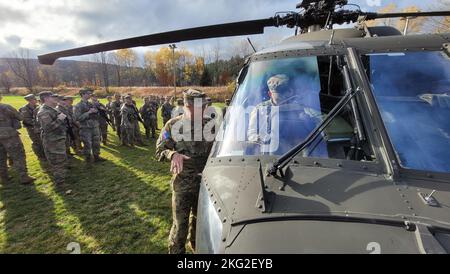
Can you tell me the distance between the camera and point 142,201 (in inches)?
228

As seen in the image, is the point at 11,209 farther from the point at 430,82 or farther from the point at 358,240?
the point at 430,82

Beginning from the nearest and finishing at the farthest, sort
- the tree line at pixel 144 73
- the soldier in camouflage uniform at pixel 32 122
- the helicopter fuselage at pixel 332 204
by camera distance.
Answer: the helicopter fuselage at pixel 332 204 → the soldier in camouflage uniform at pixel 32 122 → the tree line at pixel 144 73

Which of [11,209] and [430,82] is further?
[11,209]

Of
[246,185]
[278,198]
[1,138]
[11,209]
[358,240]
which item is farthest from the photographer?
[1,138]

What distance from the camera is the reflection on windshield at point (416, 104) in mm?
1855

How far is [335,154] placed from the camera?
204 centimetres

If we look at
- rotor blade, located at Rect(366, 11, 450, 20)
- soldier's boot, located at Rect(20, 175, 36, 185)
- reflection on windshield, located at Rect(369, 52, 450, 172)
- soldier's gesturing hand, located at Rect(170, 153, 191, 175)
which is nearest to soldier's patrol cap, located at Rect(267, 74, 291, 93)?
reflection on windshield, located at Rect(369, 52, 450, 172)

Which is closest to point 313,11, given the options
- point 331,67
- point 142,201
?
point 331,67

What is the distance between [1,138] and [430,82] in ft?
29.0

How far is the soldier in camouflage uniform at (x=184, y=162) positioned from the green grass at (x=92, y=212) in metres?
0.99

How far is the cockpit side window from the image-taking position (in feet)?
6.99

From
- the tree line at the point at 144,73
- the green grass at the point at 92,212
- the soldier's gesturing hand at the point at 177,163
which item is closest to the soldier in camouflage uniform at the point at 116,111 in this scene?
the green grass at the point at 92,212

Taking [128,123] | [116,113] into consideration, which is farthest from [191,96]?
[116,113]

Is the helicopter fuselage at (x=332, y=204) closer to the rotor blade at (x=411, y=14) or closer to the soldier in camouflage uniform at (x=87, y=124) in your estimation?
the rotor blade at (x=411, y=14)
